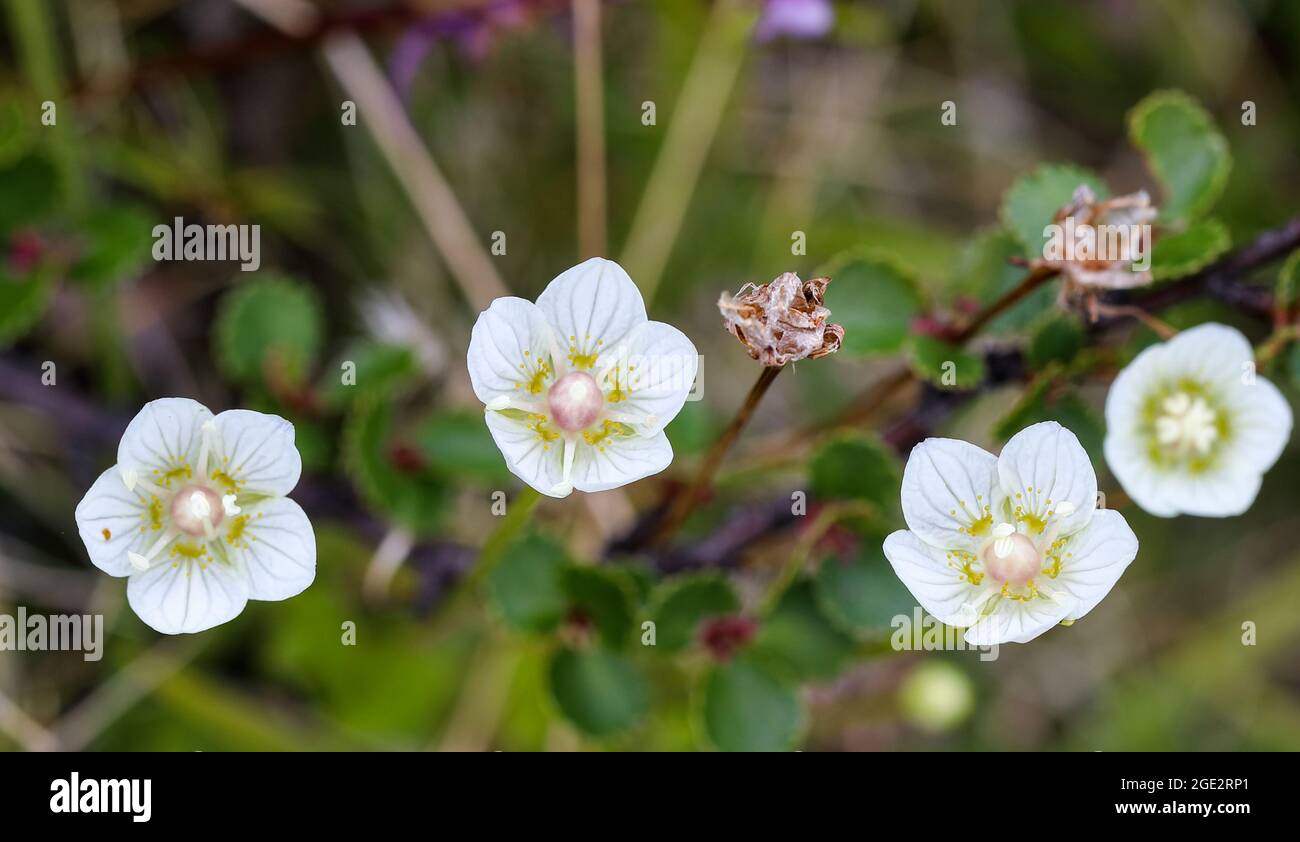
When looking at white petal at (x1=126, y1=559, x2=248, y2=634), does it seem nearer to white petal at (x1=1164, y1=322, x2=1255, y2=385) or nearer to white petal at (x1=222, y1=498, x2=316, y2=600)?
white petal at (x1=222, y1=498, x2=316, y2=600)

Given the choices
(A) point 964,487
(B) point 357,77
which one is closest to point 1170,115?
(A) point 964,487

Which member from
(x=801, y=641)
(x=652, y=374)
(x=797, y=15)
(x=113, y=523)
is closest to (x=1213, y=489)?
(x=801, y=641)

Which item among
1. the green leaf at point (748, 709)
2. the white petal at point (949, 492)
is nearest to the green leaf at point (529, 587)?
the green leaf at point (748, 709)

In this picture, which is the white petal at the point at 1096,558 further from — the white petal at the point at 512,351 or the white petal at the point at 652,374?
the white petal at the point at 512,351

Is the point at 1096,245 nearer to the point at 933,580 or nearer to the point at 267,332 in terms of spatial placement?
the point at 933,580

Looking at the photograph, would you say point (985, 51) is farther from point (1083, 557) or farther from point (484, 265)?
point (1083, 557)

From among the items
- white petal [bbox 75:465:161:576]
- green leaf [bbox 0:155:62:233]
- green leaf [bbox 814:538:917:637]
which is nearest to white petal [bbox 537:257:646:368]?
green leaf [bbox 814:538:917:637]
